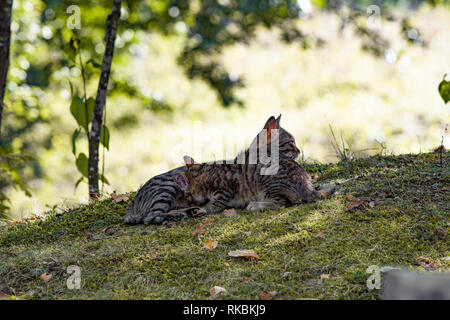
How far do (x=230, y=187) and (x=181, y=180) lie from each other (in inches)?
23.5

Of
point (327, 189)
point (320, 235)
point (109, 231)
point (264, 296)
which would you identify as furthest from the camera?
point (327, 189)

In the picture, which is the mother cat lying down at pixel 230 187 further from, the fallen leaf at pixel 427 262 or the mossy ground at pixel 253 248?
the fallen leaf at pixel 427 262

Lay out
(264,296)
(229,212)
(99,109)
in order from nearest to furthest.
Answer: (264,296)
(229,212)
(99,109)

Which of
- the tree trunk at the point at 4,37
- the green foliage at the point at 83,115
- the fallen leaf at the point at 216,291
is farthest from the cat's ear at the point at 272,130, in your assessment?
Answer: the tree trunk at the point at 4,37

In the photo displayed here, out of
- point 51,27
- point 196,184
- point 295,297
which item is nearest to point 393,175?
point 196,184

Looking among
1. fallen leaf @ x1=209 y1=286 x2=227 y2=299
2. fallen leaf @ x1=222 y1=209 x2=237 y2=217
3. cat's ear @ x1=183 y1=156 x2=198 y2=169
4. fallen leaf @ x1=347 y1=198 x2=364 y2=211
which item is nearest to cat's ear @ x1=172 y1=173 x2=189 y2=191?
cat's ear @ x1=183 y1=156 x2=198 y2=169

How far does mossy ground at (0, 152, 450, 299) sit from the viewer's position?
3508 millimetres

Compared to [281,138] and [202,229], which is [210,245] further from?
[281,138]

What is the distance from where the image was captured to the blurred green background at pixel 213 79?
12.6 meters

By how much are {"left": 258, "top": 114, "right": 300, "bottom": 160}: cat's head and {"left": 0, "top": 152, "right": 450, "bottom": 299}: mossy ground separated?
0.82 metres

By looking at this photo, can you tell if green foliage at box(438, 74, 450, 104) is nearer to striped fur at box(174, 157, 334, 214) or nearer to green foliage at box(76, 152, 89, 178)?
striped fur at box(174, 157, 334, 214)

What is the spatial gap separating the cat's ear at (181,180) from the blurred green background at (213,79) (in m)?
5.90

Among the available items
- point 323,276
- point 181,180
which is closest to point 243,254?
point 323,276

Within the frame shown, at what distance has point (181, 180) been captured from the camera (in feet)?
18.5
